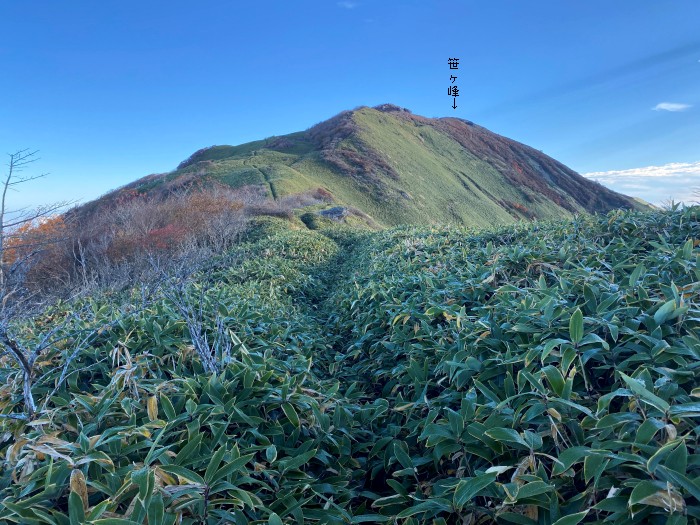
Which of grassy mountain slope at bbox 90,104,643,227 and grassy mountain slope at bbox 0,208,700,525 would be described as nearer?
grassy mountain slope at bbox 0,208,700,525

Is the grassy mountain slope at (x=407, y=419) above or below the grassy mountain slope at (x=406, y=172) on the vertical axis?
below

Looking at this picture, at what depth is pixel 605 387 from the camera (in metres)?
1.92

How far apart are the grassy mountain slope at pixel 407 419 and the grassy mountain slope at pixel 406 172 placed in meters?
23.1

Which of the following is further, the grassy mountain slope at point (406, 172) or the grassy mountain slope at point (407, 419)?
the grassy mountain slope at point (406, 172)

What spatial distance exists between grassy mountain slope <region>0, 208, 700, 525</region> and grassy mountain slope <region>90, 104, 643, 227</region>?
75.9 ft

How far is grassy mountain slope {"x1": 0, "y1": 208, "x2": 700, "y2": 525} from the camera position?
141 centimetres

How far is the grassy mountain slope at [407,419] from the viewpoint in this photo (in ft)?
4.61

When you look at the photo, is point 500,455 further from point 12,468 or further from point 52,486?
point 12,468

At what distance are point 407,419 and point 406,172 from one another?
36.9 m

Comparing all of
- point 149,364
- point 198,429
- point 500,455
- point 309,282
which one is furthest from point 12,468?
point 309,282

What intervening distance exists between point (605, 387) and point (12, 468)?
2740 millimetres

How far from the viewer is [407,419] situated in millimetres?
2357

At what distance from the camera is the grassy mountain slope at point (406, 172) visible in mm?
30328

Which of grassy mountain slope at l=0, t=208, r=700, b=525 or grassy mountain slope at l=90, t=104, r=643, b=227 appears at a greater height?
grassy mountain slope at l=90, t=104, r=643, b=227
